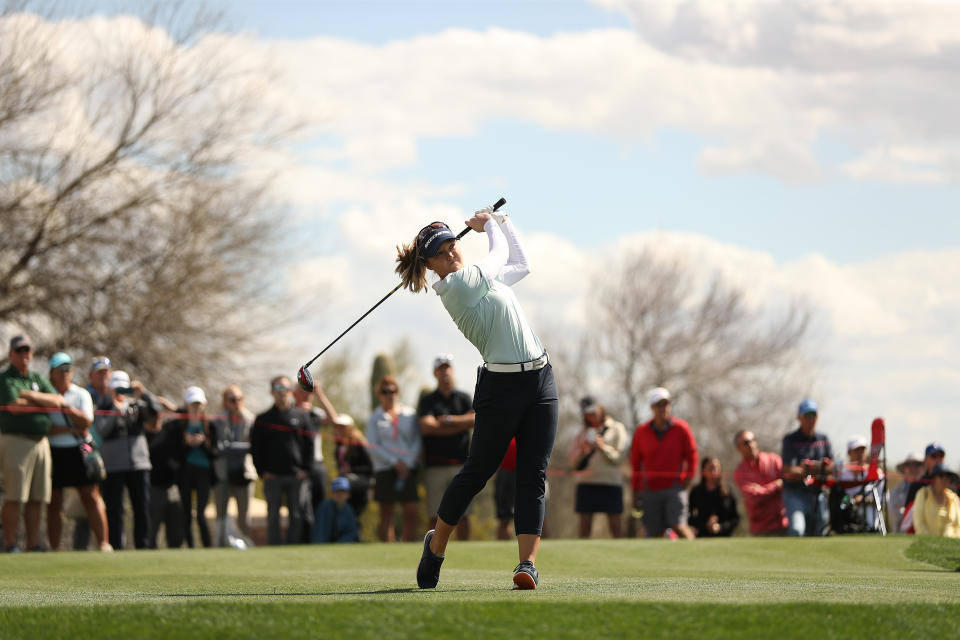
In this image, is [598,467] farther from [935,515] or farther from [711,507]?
[935,515]

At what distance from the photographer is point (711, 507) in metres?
16.8

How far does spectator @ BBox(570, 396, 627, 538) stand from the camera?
15930 millimetres

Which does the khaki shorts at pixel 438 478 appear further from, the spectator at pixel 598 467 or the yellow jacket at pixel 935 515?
the yellow jacket at pixel 935 515

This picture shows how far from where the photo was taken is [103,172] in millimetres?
26984

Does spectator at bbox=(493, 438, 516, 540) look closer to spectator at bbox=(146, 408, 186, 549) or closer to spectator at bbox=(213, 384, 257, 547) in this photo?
spectator at bbox=(213, 384, 257, 547)

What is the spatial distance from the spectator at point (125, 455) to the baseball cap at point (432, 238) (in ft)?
27.9

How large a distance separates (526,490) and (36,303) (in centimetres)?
2112

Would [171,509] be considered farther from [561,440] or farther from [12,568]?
[561,440]

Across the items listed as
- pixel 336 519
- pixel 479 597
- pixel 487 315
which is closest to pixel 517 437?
pixel 487 315

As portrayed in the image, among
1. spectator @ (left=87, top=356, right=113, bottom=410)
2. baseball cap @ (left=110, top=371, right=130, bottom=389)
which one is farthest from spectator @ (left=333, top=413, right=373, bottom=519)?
spectator @ (left=87, top=356, right=113, bottom=410)

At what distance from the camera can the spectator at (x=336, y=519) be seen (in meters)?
15.4

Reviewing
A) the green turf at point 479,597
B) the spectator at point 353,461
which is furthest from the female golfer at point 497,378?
the spectator at point 353,461

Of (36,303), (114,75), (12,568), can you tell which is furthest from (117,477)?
(114,75)

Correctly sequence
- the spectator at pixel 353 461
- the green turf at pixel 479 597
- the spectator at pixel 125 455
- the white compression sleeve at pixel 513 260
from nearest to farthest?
the green turf at pixel 479 597
the white compression sleeve at pixel 513 260
the spectator at pixel 125 455
the spectator at pixel 353 461
